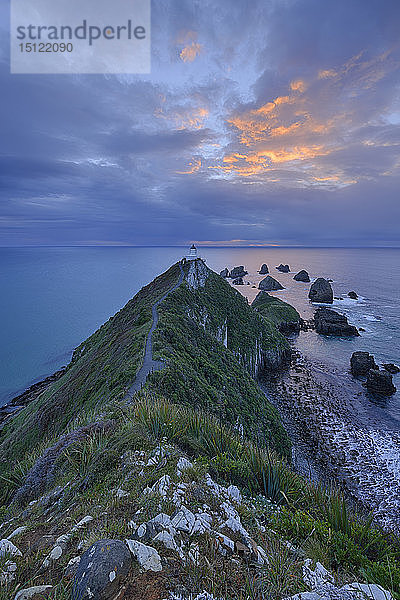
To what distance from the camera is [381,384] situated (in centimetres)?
3312

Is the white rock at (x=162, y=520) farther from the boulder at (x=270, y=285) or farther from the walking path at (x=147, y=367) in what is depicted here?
the boulder at (x=270, y=285)

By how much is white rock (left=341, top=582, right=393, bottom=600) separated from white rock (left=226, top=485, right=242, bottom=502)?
5.88 feet

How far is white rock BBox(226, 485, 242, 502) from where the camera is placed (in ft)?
14.3

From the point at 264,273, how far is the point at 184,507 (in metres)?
165

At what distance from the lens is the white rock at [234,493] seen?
4.35 meters

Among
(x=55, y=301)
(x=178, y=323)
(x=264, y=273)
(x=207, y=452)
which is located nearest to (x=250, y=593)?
(x=207, y=452)

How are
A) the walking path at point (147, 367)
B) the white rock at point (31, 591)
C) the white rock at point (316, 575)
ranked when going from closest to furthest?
the white rock at point (31, 591), the white rock at point (316, 575), the walking path at point (147, 367)

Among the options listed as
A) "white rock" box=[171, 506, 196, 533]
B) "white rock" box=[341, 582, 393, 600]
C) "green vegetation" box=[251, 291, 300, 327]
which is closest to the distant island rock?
"green vegetation" box=[251, 291, 300, 327]

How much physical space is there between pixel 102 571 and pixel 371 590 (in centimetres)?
290

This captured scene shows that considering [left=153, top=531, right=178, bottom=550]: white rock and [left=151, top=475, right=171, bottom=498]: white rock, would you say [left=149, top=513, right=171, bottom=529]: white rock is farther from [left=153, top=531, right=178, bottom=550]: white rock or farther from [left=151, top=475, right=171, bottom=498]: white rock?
[left=151, top=475, right=171, bottom=498]: white rock

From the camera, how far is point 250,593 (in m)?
2.73

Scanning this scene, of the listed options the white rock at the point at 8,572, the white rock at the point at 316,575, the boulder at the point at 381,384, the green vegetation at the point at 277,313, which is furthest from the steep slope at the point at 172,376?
the green vegetation at the point at 277,313

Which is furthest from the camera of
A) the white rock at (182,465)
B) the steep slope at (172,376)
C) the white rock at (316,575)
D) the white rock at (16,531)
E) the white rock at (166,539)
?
the steep slope at (172,376)

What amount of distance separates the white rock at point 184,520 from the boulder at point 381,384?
3827 cm
